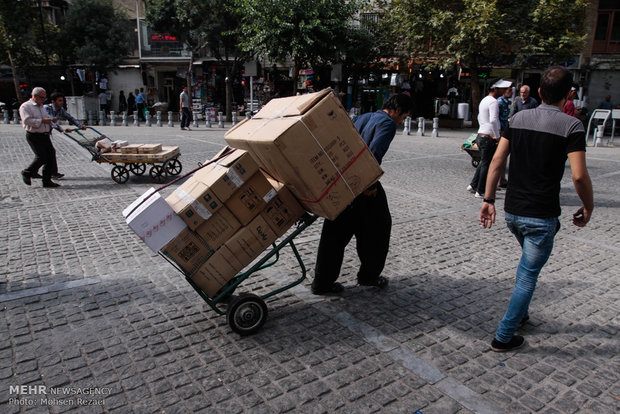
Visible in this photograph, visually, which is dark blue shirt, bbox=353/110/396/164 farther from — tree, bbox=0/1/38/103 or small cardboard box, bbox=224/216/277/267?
tree, bbox=0/1/38/103

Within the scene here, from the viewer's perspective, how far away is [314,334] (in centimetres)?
362

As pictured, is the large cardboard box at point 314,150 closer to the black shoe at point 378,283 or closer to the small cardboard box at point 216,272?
the small cardboard box at point 216,272

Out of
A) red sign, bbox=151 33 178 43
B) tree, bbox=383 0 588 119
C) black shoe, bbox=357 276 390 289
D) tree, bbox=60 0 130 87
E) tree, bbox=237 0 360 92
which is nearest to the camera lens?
black shoe, bbox=357 276 390 289

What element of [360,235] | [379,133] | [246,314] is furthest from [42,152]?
[379,133]

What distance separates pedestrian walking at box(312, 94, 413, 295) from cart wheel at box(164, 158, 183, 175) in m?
6.00

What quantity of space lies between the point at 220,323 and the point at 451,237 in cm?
343

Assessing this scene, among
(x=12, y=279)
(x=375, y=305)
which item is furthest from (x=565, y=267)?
(x=12, y=279)

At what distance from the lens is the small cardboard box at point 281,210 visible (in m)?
3.57

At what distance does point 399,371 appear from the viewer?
315cm

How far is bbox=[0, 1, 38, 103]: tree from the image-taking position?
2678 cm

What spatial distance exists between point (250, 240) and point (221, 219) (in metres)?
0.27

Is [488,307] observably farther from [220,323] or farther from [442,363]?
[220,323]

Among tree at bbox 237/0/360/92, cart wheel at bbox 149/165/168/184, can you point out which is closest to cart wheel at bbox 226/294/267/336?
cart wheel at bbox 149/165/168/184

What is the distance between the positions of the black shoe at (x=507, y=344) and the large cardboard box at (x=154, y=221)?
2367mm
